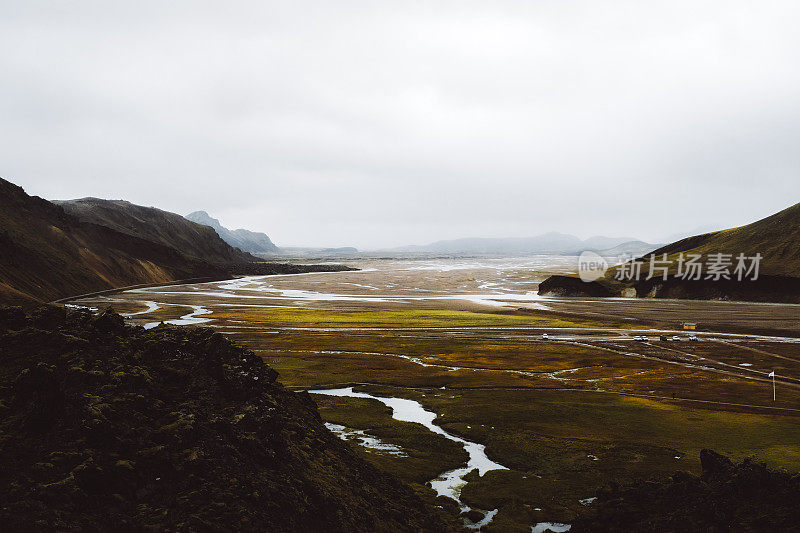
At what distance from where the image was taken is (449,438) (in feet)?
112

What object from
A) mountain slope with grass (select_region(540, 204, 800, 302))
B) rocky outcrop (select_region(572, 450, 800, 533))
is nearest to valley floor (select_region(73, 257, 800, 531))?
rocky outcrop (select_region(572, 450, 800, 533))

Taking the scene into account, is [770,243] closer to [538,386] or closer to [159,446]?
[538,386]

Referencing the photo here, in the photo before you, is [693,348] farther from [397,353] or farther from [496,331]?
[397,353]

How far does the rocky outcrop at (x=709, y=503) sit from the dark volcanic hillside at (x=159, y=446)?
7.88m

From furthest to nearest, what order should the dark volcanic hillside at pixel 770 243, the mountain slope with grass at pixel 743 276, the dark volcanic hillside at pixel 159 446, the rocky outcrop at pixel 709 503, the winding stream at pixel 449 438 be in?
the dark volcanic hillside at pixel 770 243
the mountain slope with grass at pixel 743 276
the winding stream at pixel 449 438
the rocky outcrop at pixel 709 503
the dark volcanic hillside at pixel 159 446

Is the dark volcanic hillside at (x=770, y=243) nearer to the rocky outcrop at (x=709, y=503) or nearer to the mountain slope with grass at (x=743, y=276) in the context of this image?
the mountain slope with grass at (x=743, y=276)

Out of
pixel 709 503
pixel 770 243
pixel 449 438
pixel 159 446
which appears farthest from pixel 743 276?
pixel 159 446

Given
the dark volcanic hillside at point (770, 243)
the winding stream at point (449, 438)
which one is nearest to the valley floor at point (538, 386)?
the winding stream at point (449, 438)

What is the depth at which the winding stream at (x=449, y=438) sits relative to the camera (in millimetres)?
25359

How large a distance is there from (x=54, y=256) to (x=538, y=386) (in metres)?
150

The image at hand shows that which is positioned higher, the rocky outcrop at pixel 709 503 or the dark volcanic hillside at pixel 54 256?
the dark volcanic hillside at pixel 54 256

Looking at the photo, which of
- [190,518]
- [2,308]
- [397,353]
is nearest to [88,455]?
[190,518]

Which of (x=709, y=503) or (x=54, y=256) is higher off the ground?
(x=54, y=256)

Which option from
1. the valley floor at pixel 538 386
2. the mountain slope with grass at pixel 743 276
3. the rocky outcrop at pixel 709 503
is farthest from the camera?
the mountain slope with grass at pixel 743 276
